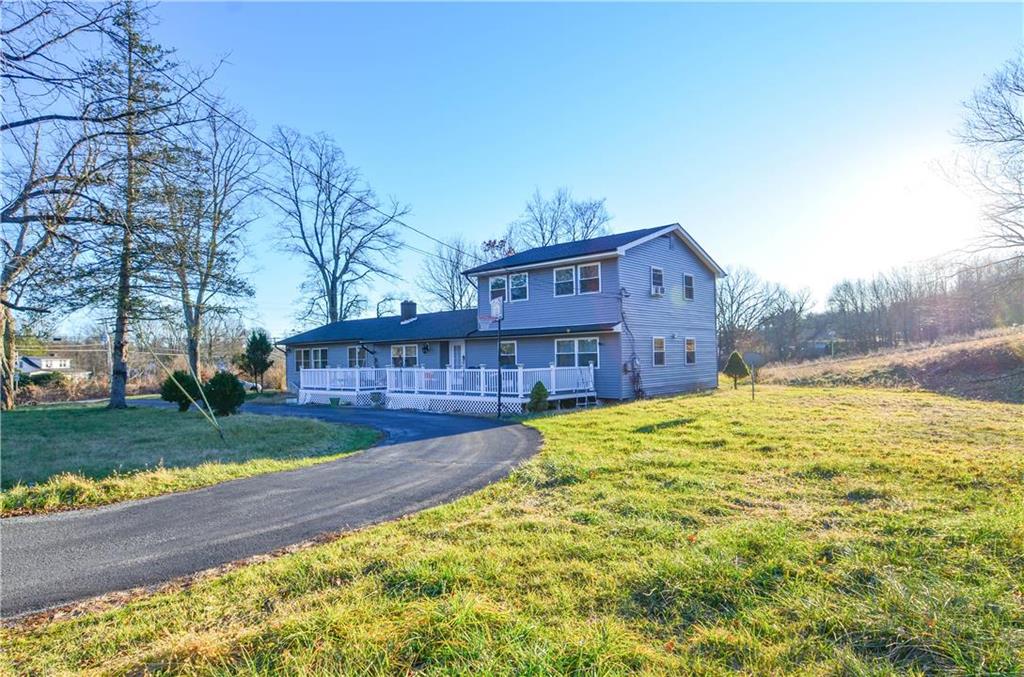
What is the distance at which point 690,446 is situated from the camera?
8.82 meters

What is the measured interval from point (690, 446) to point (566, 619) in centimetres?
646

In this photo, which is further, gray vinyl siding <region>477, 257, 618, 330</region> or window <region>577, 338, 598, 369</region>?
window <region>577, 338, 598, 369</region>

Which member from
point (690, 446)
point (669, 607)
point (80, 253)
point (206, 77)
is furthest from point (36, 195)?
point (690, 446)

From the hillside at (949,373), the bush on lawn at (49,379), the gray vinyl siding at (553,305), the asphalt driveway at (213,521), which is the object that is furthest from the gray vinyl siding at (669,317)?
the bush on lawn at (49,379)

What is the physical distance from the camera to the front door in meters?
21.5

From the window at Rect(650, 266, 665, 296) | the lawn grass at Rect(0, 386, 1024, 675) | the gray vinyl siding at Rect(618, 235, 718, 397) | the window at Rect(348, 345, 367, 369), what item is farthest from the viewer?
the window at Rect(348, 345, 367, 369)

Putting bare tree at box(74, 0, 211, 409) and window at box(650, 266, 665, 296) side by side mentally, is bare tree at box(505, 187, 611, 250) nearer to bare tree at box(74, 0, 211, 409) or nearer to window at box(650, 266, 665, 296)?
window at box(650, 266, 665, 296)

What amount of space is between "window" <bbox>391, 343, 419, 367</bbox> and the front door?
7.50 feet

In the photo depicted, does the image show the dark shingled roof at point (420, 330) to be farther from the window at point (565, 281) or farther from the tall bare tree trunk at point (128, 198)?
the tall bare tree trunk at point (128, 198)

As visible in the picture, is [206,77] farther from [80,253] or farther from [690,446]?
[690,446]

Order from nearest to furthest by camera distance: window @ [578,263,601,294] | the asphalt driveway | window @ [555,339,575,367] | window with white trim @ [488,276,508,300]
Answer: the asphalt driveway → window @ [578,263,601,294] → window @ [555,339,575,367] → window with white trim @ [488,276,508,300]

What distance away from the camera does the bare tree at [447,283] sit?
4297 centimetres

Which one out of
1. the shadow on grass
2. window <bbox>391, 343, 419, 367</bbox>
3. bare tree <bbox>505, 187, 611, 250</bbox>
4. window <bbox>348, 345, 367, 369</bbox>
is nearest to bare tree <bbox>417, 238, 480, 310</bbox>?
bare tree <bbox>505, 187, 611, 250</bbox>

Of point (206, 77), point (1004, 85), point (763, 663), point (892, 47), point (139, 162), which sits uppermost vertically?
point (1004, 85)
